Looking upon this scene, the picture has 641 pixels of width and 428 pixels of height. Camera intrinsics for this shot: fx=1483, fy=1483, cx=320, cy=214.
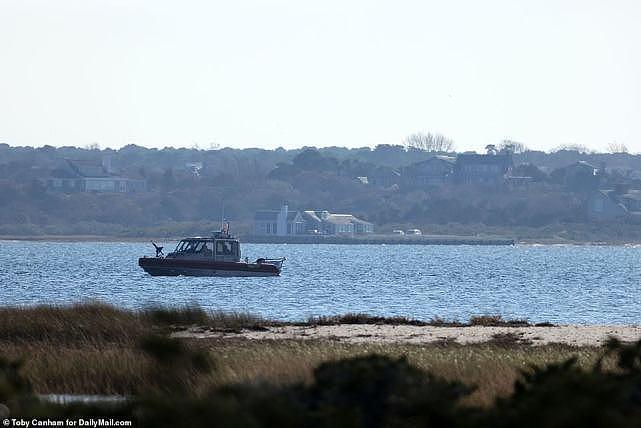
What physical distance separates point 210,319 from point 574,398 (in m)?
19.7

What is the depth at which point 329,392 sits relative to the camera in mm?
13695

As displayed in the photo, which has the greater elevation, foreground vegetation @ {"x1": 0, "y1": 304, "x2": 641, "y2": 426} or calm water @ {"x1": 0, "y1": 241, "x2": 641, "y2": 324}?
foreground vegetation @ {"x1": 0, "y1": 304, "x2": 641, "y2": 426}

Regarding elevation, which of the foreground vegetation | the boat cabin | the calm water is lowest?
the calm water

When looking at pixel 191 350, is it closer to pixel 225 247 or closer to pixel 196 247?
pixel 225 247

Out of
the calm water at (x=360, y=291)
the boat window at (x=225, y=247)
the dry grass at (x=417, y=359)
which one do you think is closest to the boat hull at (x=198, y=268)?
the calm water at (x=360, y=291)

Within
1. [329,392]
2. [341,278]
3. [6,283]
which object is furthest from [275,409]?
[341,278]

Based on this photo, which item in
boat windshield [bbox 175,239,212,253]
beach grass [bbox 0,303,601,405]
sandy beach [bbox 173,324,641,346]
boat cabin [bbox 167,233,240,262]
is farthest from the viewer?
boat windshield [bbox 175,239,212,253]

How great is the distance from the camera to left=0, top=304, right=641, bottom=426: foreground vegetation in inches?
507

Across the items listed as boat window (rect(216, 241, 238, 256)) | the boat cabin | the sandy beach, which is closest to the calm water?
the boat cabin

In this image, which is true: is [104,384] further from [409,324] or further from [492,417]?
[409,324]

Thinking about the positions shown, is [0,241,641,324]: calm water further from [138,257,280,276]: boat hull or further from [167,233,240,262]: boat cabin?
[167,233,240,262]: boat cabin

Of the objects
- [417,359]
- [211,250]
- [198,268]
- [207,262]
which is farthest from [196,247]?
[417,359]

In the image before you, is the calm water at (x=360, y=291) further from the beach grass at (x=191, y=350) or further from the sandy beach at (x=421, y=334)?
the beach grass at (x=191, y=350)

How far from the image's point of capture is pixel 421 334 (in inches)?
1217
